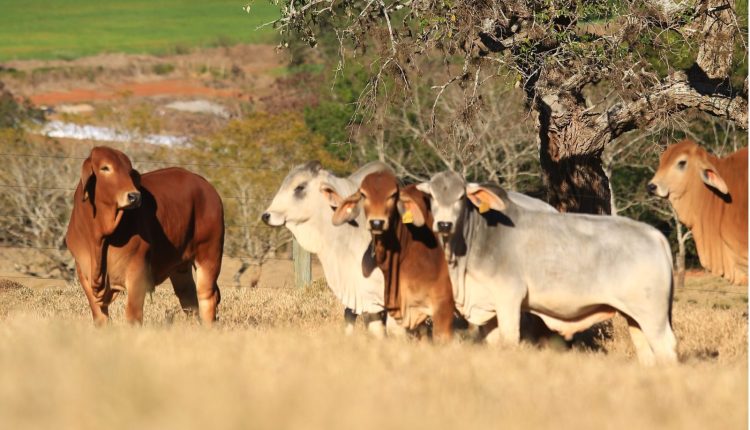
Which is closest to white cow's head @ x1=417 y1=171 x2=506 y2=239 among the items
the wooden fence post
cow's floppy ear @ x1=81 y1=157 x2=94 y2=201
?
cow's floppy ear @ x1=81 y1=157 x2=94 y2=201

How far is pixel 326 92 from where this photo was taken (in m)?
36.1

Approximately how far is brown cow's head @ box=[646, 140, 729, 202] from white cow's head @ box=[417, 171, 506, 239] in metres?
1.23

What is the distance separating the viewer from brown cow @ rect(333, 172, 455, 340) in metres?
9.83

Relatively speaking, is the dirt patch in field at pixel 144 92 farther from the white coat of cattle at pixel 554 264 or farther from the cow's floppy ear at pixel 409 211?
the white coat of cattle at pixel 554 264

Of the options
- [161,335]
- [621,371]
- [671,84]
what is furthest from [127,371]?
[671,84]

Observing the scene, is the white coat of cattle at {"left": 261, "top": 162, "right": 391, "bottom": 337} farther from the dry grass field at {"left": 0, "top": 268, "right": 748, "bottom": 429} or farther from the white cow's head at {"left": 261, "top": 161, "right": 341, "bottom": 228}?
the dry grass field at {"left": 0, "top": 268, "right": 748, "bottom": 429}

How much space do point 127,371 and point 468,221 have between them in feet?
13.3

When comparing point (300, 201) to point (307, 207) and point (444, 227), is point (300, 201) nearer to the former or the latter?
point (307, 207)

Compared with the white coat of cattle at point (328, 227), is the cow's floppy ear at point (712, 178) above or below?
above

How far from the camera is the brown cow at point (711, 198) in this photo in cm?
998

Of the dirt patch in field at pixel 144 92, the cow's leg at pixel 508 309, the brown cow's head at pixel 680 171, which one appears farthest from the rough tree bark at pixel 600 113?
the dirt patch in field at pixel 144 92

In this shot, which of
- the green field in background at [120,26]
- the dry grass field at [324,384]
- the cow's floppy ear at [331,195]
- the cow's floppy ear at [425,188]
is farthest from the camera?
the green field in background at [120,26]

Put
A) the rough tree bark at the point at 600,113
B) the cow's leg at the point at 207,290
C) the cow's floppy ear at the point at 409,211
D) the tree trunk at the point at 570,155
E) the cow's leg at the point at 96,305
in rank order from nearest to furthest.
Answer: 1. the cow's floppy ear at the point at 409,211
2. the cow's leg at the point at 96,305
3. the cow's leg at the point at 207,290
4. the rough tree bark at the point at 600,113
5. the tree trunk at the point at 570,155

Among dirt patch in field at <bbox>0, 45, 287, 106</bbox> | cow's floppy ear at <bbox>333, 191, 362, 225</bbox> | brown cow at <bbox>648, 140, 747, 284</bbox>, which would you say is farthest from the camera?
dirt patch in field at <bbox>0, 45, 287, 106</bbox>
